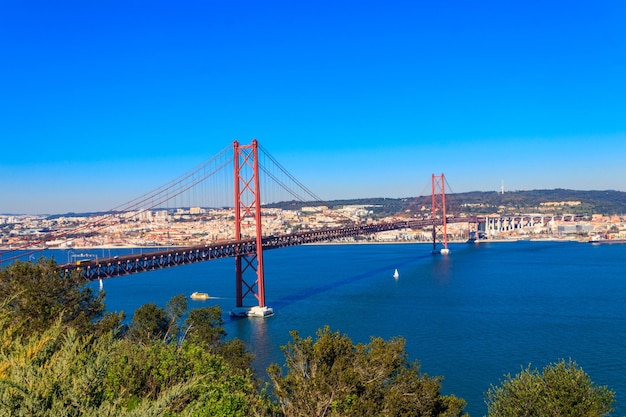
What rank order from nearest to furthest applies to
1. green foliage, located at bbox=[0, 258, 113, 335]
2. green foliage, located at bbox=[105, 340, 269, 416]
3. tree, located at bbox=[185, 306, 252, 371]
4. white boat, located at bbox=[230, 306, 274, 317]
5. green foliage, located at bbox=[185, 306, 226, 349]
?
green foliage, located at bbox=[105, 340, 269, 416] → green foliage, located at bbox=[0, 258, 113, 335] → tree, located at bbox=[185, 306, 252, 371] → green foliage, located at bbox=[185, 306, 226, 349] → white boat, located at bbox=[230, 306, 274, 317]

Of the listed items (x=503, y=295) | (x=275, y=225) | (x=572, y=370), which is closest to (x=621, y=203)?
(x=275, y=225)

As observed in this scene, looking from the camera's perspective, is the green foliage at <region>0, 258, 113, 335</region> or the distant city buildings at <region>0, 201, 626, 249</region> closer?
the green foliage at <region>0, 258, 113, 335</region>

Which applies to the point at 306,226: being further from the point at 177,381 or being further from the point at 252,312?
the point at 177,381

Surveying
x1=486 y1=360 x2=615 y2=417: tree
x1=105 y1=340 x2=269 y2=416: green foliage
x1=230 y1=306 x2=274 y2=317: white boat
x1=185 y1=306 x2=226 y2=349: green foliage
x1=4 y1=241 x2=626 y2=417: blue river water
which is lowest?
x1=4 y1=241 x2=626 y2=417: blue river water

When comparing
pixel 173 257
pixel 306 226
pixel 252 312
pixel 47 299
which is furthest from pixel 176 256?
pixel 306 226

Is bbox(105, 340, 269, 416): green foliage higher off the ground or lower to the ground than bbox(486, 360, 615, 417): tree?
higher

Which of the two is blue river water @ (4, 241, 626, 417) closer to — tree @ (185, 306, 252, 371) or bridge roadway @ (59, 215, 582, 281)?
tree @ (185, 306, 252, 371)

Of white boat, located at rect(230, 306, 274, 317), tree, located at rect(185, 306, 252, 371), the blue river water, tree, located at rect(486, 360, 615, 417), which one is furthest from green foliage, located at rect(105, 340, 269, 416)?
white boat, located at rect(230, 306, 274, 317)
